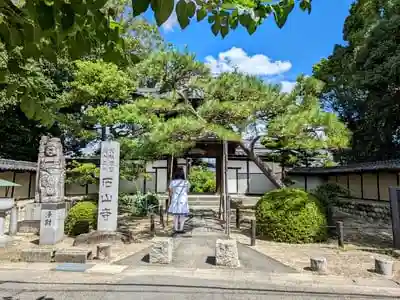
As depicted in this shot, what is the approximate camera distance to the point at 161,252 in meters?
6.15

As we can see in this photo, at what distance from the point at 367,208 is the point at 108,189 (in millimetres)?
10893

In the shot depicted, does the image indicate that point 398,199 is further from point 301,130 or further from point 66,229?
point 66,229

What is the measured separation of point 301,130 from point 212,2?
7243 mm

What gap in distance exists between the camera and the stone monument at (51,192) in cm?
816

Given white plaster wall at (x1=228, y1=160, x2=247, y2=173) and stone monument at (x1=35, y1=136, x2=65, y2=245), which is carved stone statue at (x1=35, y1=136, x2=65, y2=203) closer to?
stone monument at (x1=35, y1=136, x2=65, y2=245)

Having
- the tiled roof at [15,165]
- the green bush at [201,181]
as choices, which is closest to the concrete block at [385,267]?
the tiled roof at [15,165]

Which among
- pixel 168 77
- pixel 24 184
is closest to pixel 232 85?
pixel 168 77

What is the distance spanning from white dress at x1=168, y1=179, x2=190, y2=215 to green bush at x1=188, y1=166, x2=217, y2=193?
49.9 feet

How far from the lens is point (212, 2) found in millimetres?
2098

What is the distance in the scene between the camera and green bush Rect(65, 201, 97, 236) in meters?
9.14

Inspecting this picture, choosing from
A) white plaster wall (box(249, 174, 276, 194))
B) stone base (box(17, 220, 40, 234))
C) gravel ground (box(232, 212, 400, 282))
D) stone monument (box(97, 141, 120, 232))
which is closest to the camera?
gravel ground (box(232, 212, 400, 282))

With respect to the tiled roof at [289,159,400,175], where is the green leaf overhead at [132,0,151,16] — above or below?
below

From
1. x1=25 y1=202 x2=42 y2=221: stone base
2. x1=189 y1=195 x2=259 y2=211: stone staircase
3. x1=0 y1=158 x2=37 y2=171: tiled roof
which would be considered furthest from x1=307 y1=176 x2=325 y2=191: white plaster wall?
x1=25 y1=202 x2=42 y2=221: stone base

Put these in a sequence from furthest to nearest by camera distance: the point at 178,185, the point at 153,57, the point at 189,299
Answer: the point at 153,57
the point at 178,185
the point at 189,299
